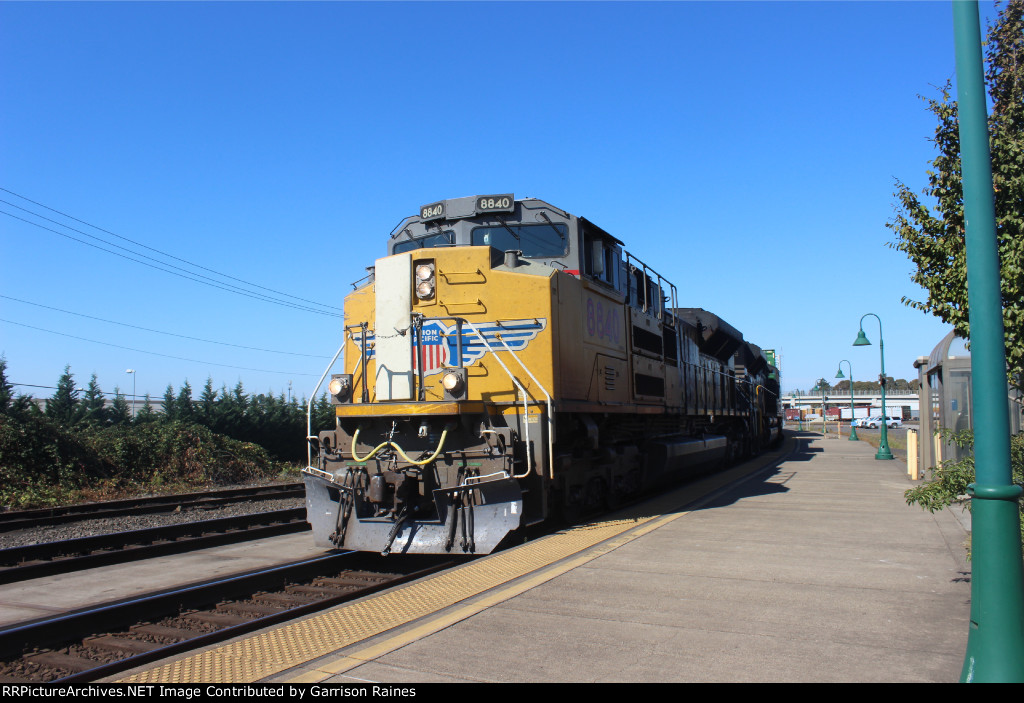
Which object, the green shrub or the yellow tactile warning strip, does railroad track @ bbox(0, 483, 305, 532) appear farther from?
the green shrub

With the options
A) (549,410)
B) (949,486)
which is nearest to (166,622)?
(549,410)

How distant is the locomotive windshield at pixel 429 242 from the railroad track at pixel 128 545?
4247mm

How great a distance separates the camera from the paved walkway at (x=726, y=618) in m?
3.73

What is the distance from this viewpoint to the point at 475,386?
774cm

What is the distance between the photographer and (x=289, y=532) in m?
9.93

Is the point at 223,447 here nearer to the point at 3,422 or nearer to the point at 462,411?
the point at 3,422

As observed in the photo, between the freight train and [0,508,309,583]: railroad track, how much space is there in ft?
7.26

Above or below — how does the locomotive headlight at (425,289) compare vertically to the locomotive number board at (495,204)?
below

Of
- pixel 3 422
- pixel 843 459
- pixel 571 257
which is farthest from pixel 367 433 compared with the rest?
pixel 843 459

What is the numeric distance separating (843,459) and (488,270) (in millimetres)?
15942

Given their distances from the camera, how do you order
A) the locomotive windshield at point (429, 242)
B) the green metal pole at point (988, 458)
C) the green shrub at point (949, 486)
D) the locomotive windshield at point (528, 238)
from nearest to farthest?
the green metal pole at point (988, 458)
the green shrub at point (949, 486)
the locomotive windshield at point (528, 238)
the locomotive windshield at point (429, 242)

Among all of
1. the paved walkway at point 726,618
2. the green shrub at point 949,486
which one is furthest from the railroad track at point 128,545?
the green shrub at point 949,486

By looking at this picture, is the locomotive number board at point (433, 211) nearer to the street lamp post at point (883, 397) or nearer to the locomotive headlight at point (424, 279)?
the locomotive headlight at point (424, 279)

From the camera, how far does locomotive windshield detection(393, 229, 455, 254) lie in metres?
8.66
